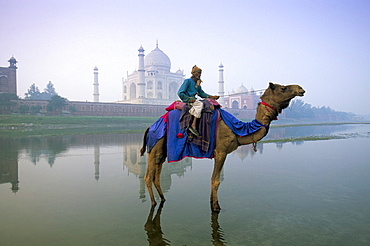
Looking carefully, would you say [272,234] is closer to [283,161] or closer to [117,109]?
[283,161]

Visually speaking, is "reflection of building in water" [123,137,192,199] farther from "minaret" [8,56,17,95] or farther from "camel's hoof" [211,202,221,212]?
"minaret" [8,56,17,95]

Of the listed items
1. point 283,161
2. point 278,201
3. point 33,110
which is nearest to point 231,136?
point 278,201

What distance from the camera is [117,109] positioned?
4500 cm

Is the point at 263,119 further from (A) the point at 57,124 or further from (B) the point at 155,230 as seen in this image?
(A) the point at 57,124

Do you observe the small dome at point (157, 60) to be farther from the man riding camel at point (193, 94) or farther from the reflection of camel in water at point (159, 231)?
the reflection of camel in water at point (159, 231)

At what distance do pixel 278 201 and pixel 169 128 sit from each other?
1960 millimetres

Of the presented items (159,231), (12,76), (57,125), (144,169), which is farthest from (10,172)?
(12,76)

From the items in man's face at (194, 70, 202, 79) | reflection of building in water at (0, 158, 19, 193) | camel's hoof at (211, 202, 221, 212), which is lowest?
camel's hoof at (211, 202, 221, 212)

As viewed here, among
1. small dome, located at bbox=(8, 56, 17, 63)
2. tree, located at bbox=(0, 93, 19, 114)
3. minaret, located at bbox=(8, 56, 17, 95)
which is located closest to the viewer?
tree, located at bbox=(0, 93, 19, 114)

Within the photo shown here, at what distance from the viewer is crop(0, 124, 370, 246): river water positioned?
3.14 m

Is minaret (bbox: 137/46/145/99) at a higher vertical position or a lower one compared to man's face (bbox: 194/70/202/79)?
higher

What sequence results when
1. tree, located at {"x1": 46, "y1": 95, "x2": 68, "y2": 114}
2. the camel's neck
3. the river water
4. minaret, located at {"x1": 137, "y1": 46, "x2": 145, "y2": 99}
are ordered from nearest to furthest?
the river water, the camel's neck, tree, located at {"x1": 46, "y1": 95, "x2": 68, "y2": 114}, minaret, located at {"x1": 137, "y1": 46, "x2": 145, "y2": 99}

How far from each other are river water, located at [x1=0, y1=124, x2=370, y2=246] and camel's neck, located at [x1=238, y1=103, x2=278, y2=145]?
969 millimetres

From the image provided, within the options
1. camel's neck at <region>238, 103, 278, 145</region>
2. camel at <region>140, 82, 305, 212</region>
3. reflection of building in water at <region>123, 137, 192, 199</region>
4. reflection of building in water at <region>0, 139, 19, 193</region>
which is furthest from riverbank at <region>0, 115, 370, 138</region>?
camel's neck at <region>238, 103, 278, 145</region>
